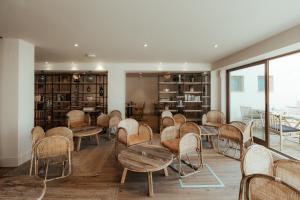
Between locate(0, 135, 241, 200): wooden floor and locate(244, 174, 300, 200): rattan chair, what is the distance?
1153 millimetres

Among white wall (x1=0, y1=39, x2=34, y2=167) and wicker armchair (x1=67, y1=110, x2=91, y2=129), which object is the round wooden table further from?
wicker armchair (x1=67, y1=110, x2=91, y2=129)

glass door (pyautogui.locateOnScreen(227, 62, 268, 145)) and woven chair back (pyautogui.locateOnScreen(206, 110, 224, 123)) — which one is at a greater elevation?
glass door (pyautogui.locateOnScreen(227, 62, 268, 145))

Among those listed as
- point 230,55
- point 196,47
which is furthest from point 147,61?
point 230,55

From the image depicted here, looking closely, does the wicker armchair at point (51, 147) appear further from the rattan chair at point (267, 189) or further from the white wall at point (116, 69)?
the white wall at point (116, 69)

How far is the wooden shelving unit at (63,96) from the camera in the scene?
655 cm

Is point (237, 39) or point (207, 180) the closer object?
point (207, 180)

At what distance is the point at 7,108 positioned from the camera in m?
3.44

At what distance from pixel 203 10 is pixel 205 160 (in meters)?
2.87

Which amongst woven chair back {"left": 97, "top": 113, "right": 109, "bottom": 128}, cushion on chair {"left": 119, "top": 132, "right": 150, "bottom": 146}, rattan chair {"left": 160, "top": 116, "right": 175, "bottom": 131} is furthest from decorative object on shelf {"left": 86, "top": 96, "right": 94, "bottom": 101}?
cushion on chair {"left": 119, "top": 132, "right": 150, "bottom": 146}

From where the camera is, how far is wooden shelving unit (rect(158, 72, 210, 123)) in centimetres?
653

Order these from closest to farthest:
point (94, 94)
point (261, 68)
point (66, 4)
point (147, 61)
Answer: point (66, 4), point (261, 68), point (147, 61), point (94, 94)

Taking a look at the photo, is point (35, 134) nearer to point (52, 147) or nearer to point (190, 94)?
point (52, 147)

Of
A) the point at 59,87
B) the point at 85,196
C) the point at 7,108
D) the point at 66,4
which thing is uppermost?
the point at 66,4

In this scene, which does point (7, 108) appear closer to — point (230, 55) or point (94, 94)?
point (94, 94)
